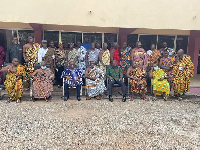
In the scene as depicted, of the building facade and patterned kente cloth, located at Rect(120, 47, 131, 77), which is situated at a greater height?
the building facade

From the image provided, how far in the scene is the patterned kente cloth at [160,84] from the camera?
19.1 ft

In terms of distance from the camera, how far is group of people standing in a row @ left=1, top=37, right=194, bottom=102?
214 inches

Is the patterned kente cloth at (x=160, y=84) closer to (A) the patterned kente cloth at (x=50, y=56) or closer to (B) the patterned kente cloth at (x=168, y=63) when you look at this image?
(B) the patterned kente cloth at (x=168, y=63)

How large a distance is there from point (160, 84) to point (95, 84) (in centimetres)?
192

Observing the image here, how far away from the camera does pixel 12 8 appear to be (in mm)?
5652

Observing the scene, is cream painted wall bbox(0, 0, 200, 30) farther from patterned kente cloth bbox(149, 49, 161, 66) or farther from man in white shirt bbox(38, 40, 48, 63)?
patterned kente cloth bbox(149, 49, 161, 66)

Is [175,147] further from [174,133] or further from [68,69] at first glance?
[68,69]

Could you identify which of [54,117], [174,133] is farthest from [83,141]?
[174,133]

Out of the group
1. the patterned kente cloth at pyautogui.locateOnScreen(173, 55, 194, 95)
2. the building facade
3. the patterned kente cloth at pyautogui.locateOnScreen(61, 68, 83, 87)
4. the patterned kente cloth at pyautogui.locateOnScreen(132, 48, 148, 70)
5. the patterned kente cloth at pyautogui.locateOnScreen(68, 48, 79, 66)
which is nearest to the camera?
the patterned kente cloth at pyautogui.locateOnScreen(61, 68, 83, 87)

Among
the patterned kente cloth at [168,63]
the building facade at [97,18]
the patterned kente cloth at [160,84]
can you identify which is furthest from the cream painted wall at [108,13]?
the patterned kente cloth at [160,84]

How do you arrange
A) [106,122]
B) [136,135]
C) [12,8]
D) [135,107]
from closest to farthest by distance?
[136,135] → [106,122] → [135,107] → [12,8]

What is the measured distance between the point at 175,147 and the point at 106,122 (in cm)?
141

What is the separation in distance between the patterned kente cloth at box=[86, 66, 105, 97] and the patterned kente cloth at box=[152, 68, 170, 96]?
1586 mm

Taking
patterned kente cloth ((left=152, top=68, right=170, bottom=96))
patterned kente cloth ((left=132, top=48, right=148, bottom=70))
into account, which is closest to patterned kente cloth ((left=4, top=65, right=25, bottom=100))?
patterned kente cloth ((left=132, top=48, right=148, bottom=70))
